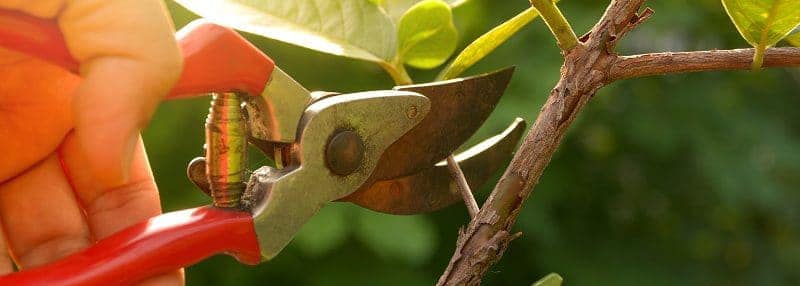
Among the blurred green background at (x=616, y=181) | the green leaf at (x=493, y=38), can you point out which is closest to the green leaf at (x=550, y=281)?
the green leaf at (x=493, y=38)

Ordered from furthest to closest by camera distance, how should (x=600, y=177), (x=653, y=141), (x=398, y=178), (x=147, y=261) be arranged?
1. (x=600, y=177)
2. (x=653, y=141)
3. (x=398, y=178)
4. (x=147, y=261)

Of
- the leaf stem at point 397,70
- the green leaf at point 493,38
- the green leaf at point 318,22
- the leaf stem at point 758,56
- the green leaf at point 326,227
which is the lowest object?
the green leaf at point 326,227

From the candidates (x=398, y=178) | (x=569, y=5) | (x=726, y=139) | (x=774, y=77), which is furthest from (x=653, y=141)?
Result: (x=398, y=178)

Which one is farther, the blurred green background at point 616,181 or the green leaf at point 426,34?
the blurred green background at point 616,181

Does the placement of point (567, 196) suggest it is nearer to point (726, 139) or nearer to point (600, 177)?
point (600, 177)

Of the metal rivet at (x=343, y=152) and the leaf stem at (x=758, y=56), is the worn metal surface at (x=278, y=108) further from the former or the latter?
the leaf stem at (x=758, y=56)

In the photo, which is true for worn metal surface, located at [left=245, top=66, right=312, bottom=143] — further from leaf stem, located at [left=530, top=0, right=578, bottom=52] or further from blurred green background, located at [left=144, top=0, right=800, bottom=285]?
blurred green background, located at [left=144, top=0, right=800, bottom=285]
